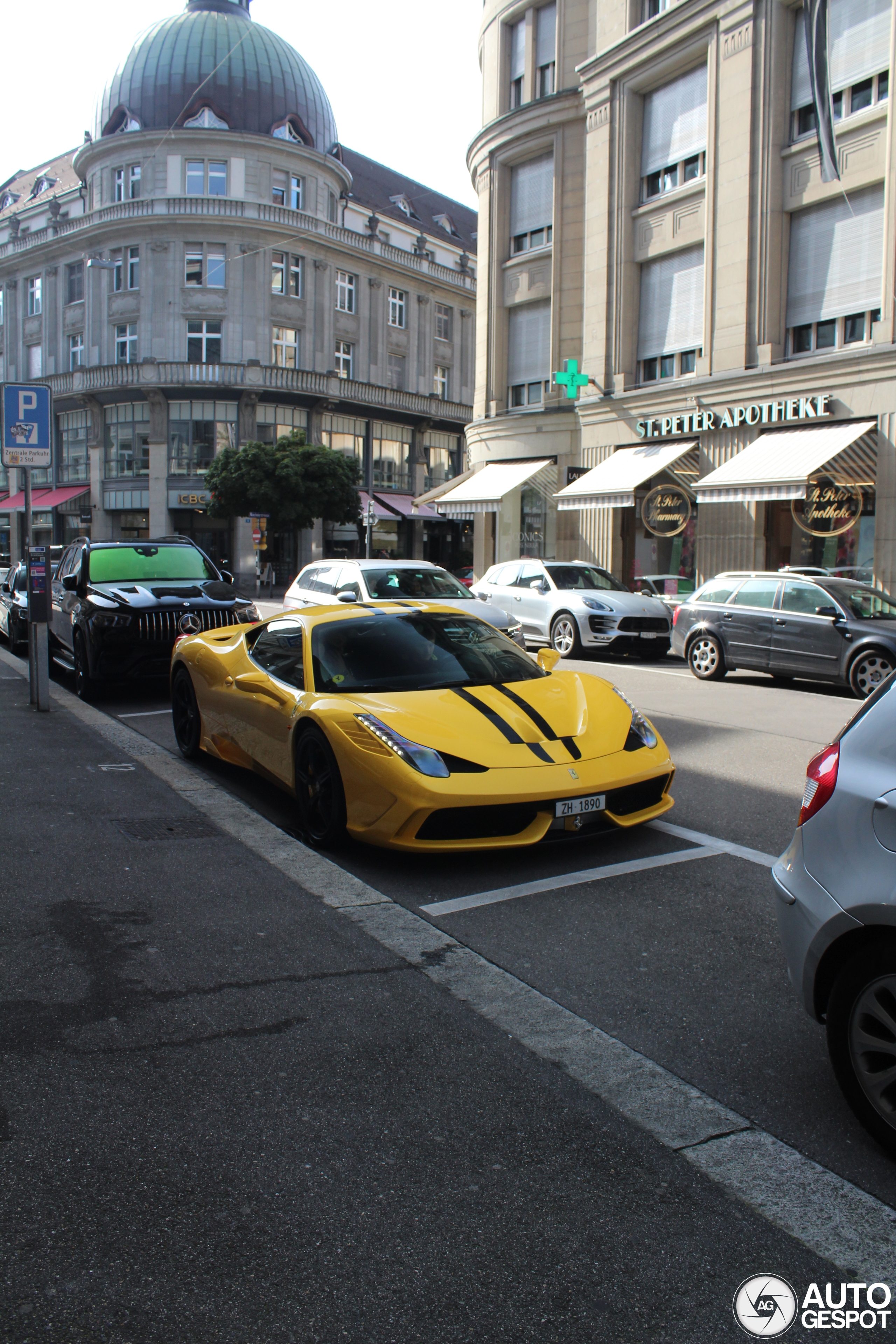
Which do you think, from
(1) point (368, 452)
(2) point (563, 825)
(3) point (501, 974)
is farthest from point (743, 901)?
(1) point (368, 452)

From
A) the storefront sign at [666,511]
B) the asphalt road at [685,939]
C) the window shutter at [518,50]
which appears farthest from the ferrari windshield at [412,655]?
the window shutter at [518,50]

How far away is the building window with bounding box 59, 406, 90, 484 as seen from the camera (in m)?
51.1

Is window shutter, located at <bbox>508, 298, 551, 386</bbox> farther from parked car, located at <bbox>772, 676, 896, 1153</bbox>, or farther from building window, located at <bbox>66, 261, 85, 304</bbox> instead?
building window, located at <bbox>66, 261, 85, 304</bbox>

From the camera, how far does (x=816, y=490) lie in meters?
21.3

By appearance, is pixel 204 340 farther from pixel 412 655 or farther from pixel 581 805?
pixel 581 805

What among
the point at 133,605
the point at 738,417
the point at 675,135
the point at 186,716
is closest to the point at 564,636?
the point at 738,417

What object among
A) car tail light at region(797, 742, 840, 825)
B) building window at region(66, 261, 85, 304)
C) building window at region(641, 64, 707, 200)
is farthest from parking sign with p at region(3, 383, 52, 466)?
building window at region(66, 261, 85, 304)

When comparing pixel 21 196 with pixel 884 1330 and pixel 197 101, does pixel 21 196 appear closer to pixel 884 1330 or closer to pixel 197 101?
pixel 197 101

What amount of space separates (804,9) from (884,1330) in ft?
80.2

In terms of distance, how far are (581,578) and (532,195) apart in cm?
1525

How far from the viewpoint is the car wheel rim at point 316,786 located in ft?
18.7

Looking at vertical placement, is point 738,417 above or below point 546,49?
below

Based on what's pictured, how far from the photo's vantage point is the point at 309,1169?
2.74 meters

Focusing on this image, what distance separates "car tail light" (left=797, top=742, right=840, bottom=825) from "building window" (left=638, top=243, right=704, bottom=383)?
2254cm
